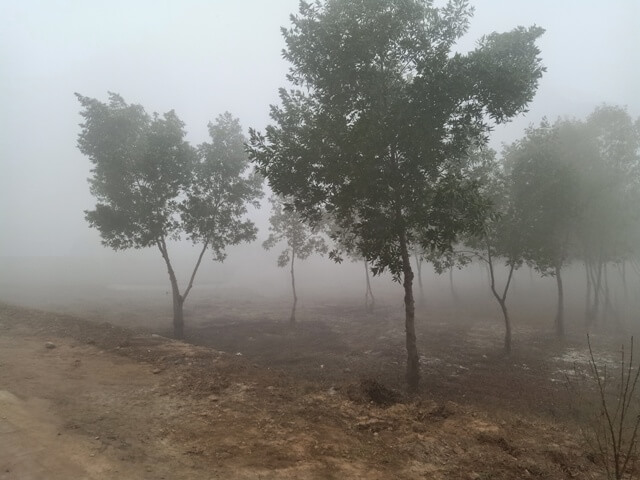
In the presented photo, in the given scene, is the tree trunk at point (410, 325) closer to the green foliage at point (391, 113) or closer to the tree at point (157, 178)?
the green foliage at point (391, 113)

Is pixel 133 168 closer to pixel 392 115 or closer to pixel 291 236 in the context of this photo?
pixel 291 236

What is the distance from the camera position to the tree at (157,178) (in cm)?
2370

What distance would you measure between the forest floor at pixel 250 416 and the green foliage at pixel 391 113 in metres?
5.45

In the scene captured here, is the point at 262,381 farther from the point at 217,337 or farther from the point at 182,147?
the point at 182,147

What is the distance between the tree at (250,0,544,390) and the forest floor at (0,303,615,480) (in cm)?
405

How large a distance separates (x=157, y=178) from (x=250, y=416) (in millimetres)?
18513

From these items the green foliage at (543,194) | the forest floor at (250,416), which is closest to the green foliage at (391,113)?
the forest floor at (250,416)

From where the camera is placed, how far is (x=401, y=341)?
24922mm

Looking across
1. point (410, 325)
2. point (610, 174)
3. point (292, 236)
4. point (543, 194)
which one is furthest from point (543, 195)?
point (292, 236)

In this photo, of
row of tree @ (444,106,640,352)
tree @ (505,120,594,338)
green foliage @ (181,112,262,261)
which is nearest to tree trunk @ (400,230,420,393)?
row of tree @ (444,106,640,352)

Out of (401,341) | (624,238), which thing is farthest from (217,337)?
(624,238)

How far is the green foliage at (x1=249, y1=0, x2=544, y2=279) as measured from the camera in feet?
41.3

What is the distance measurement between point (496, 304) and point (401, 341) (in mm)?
21619

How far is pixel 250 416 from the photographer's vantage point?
395 inches
